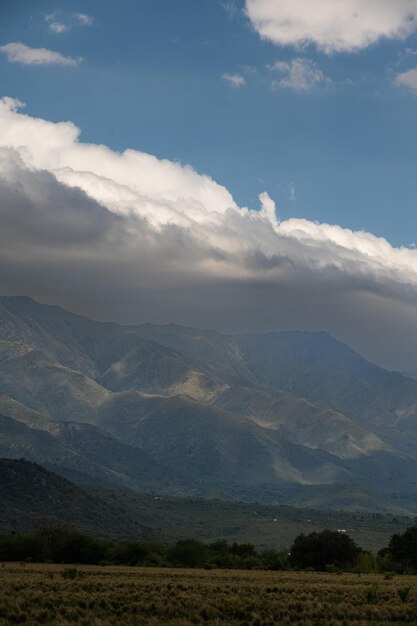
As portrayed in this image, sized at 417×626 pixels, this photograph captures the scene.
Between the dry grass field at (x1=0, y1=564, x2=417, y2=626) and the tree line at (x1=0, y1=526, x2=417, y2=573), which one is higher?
the dry grass field at (x1=0, y1=564, x2=417, y2=626)

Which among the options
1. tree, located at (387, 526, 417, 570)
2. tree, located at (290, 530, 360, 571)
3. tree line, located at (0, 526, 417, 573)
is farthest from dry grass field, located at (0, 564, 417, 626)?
tree, located at (387, 526, 417, 570)

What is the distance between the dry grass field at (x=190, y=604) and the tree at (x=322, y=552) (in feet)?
220

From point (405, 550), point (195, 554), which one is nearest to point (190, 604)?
point (195, 554)

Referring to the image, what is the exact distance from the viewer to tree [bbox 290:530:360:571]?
123062 mm

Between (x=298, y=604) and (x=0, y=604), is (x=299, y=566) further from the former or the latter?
(x=0, y=604)

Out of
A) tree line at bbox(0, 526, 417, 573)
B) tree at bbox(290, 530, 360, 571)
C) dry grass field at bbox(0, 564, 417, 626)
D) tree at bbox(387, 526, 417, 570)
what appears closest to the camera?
dry grass field at bbox(0, 564, 417, 626)

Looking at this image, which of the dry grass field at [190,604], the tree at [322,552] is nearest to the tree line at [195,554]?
the tree at [322,552]

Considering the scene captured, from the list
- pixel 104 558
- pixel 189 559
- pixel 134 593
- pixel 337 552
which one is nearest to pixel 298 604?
pixel 134 593

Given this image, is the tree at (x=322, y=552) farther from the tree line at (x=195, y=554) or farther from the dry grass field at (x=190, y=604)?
the dry grass field at (x=190, y=604)

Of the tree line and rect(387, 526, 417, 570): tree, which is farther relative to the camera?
rect(387, 526, 417, 570): tree

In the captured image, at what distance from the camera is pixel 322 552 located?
126 meters

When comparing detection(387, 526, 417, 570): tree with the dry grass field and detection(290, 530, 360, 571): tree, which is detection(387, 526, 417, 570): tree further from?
the dry grass field

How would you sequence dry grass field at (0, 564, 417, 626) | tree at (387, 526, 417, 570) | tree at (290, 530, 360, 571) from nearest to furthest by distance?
dry grass field at (0, 564, 417, 626), tree at (387, 526, 417, 570), tree at (290, 530, 360, 571)

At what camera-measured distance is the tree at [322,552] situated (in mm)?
123062
